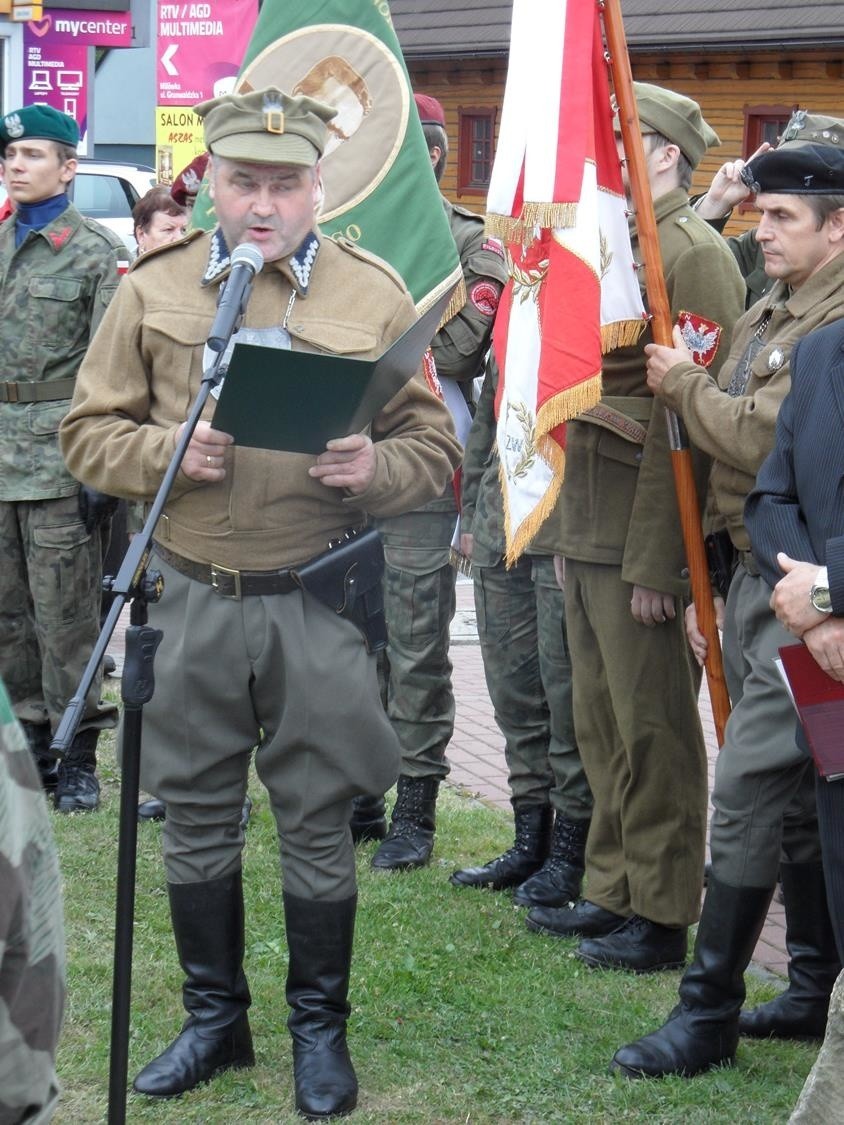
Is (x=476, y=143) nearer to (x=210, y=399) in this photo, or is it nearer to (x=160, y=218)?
(x=160, y=218)

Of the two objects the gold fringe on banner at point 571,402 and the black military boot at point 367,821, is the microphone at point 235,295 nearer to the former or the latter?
the gold fringe on banner at point 571,402

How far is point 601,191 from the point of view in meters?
4.32

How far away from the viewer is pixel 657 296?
4176 mm

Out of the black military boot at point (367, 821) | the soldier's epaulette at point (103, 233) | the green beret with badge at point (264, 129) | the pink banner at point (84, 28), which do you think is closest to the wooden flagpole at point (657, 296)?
the green beret with badge at point (264, 129)

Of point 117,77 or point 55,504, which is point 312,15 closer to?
point 55,504

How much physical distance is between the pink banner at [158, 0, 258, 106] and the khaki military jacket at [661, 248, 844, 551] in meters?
7.42

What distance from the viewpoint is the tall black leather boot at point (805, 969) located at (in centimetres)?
408

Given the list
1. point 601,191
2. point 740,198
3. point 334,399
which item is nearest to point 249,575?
point 334,399

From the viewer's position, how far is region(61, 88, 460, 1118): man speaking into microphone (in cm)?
357

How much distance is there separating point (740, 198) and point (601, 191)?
1682 millimetres

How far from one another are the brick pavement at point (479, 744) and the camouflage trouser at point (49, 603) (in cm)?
61

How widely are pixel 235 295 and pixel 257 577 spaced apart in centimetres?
74

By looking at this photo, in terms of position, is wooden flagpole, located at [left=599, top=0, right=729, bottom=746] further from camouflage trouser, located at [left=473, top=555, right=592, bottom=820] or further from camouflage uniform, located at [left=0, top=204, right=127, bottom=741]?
camouflage uniform, located at [left=0, top=204, right=127, bottom=741]

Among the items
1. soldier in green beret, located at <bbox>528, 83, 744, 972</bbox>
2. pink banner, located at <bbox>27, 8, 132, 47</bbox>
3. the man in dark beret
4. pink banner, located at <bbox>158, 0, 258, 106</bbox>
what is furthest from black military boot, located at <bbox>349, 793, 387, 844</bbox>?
pink banner, located at <bbox>27, 8, 132, 47</bbox>
